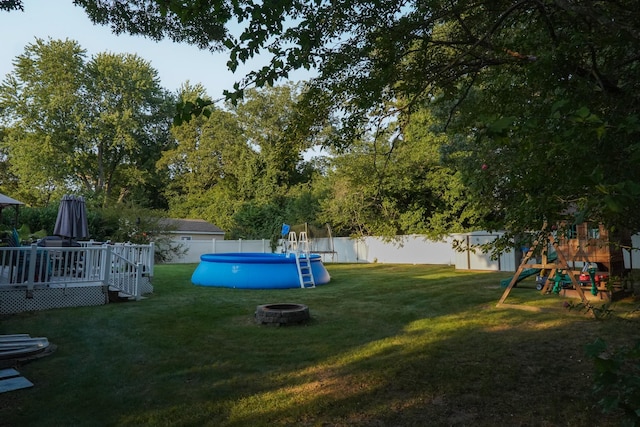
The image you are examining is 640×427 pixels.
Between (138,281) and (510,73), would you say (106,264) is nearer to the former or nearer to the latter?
(138,281)

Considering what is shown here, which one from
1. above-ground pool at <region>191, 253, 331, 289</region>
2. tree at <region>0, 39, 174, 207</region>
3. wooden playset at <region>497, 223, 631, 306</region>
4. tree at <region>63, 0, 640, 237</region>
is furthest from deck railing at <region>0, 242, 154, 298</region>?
tree at <region>0, 39, 174, 207</region>

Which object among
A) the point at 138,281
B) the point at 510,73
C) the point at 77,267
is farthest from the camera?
the point at 138,281

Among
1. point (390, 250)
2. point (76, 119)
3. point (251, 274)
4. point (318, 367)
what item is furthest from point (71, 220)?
point (76, 119)

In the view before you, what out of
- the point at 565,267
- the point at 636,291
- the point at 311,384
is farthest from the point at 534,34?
the point at 636,291

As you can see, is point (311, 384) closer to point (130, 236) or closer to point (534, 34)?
point (534, 34)

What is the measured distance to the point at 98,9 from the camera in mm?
7004

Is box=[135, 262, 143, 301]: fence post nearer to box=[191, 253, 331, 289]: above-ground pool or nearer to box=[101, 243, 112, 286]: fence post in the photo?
box=[101, 243, 112, 286]: fence post

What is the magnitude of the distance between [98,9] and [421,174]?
2002 cm

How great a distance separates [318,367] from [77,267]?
6809mm

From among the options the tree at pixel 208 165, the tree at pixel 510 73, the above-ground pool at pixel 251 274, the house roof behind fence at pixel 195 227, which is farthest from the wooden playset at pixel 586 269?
the tree at pixel 208 165

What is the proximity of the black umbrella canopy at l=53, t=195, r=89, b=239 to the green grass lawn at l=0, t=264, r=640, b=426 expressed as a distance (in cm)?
267

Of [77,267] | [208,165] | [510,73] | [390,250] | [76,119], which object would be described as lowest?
[77,267]

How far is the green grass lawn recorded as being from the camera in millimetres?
3680

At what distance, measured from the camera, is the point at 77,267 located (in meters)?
9.23
